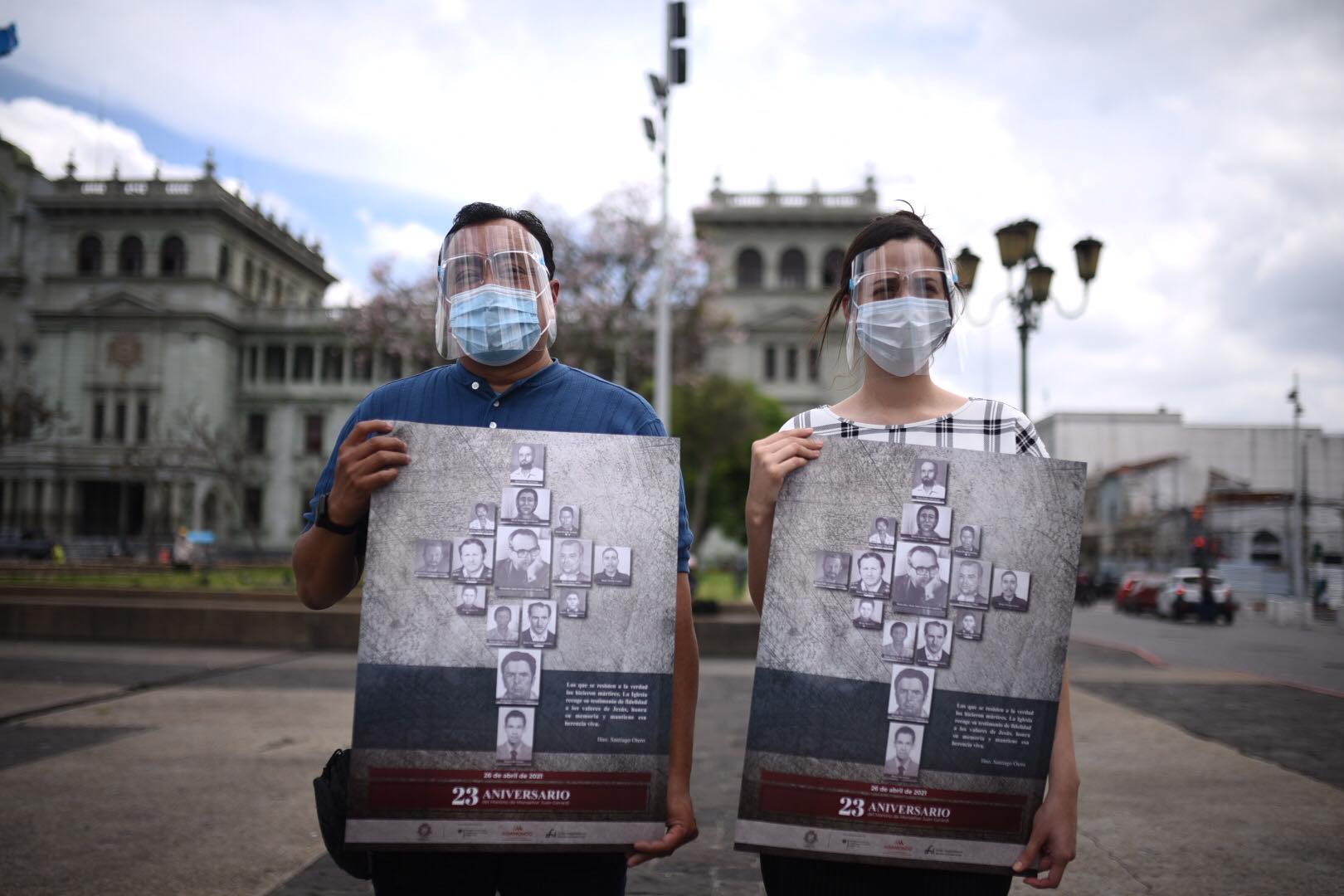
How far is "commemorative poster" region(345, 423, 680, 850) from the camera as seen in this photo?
190 centimetres

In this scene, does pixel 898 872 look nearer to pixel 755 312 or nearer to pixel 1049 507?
pixel 1049 507

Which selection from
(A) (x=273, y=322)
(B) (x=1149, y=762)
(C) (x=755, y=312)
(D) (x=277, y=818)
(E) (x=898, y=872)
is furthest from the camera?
(A) (x=273, y=322)

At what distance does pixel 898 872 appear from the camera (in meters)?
2.11

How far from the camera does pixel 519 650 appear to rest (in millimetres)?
1920

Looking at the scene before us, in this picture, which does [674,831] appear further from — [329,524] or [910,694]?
[329,524]

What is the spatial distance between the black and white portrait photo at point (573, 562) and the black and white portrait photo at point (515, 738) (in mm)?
249

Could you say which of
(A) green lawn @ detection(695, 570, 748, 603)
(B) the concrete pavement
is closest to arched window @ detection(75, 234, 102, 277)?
(A) green lawn @ detection(695, 570, 748, 603)

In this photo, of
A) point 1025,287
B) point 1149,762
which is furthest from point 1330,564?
point 1149,762

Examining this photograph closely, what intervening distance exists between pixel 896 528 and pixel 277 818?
14.9 feet

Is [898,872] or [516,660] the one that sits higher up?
[516,660]

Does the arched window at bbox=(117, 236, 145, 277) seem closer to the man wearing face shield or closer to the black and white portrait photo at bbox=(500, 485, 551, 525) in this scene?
the man wearing face shield

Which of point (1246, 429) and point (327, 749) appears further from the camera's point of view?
point (1246, 429)

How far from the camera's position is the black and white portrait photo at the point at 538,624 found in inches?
75.7

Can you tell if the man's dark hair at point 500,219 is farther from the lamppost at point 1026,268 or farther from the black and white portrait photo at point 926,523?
the lamppost at point 1026,268
